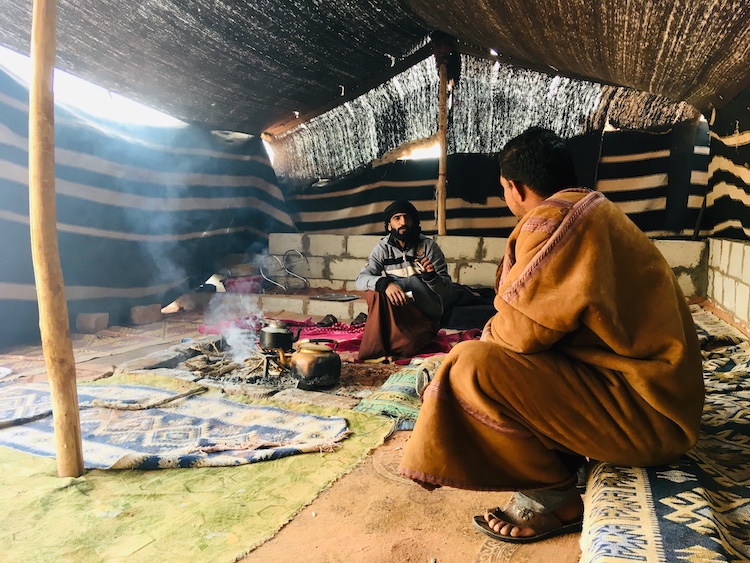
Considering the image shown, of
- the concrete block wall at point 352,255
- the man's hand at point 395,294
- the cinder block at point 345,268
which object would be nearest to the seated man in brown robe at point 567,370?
the man's hand at point 395,294

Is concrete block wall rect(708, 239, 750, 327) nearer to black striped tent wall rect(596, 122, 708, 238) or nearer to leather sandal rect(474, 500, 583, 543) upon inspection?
black striped tent wall rect(596, 122, 708, 238)

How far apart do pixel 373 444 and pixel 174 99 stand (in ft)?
17.4

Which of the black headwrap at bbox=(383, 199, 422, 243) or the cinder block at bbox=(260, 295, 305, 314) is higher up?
the black headwrap at bbox=(383, 199, 422, 243)

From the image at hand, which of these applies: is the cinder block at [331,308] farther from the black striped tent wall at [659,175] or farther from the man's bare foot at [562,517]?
the man's bare foot at [562,517]

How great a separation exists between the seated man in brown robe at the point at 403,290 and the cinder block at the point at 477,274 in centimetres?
182

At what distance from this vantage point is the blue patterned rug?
2707 millimetres

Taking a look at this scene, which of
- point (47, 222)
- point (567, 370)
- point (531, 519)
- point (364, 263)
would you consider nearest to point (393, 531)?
point (531, 519)

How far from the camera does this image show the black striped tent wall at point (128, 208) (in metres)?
5.30

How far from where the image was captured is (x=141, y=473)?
2574 mm

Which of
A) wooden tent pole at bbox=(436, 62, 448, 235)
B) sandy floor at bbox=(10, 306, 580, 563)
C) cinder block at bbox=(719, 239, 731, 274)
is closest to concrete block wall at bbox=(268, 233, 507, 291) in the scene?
wooden tent pole at bbox=(436, 62, 448, 235)

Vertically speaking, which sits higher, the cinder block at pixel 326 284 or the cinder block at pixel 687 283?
the cinder block at pixel 687 283

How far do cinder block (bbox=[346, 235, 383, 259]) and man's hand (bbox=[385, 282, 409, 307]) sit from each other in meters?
2.64

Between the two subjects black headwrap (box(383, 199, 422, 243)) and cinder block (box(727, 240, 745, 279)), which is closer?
cinder block (box(727, 240, 745, 279))

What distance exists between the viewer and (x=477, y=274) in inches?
261
